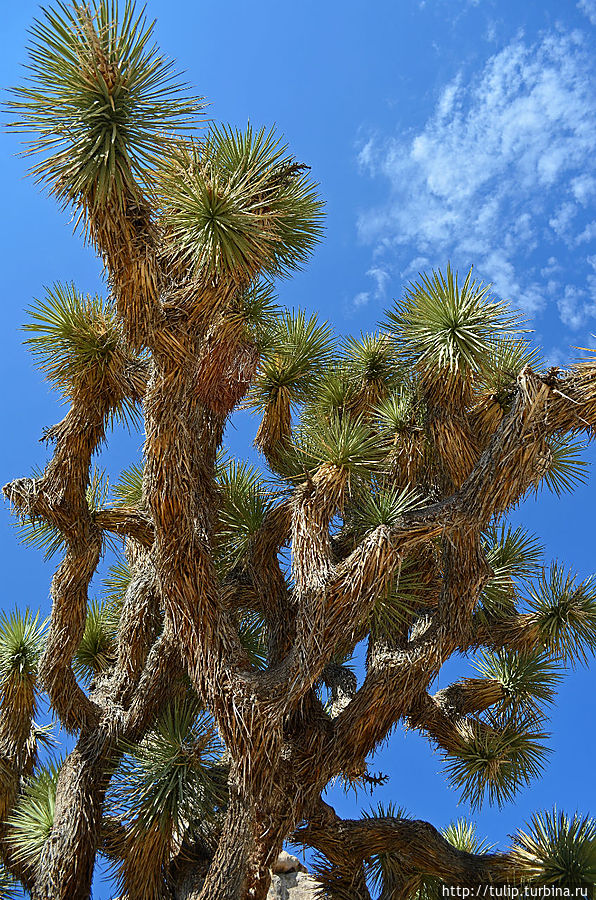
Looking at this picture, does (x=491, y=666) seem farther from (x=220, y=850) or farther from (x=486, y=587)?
(x=220, y=850)

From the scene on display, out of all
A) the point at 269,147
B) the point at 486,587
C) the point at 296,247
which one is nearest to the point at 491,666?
the point at 486,587

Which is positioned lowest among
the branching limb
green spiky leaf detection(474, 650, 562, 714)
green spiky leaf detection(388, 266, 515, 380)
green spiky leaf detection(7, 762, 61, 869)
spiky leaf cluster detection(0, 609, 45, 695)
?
green spiky leaf detection(7, 762, 61, 869)

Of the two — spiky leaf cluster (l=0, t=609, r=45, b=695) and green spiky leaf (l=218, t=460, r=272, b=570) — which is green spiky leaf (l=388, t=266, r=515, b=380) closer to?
green spiky leaf (l=218, t=460, r=272, b=570)

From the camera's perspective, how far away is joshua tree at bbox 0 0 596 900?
15.3ft

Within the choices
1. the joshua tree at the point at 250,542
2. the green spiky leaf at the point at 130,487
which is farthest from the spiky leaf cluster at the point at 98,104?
the green spiky leaf at the point at 130,487

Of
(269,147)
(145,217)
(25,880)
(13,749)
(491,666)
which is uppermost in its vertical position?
(269,147)

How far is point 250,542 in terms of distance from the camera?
5.93 m

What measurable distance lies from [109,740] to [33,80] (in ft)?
13.8

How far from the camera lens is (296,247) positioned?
620cm

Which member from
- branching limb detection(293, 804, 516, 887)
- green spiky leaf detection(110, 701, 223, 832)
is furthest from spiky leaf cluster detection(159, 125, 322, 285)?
branching limb detection(293, 804, 516, 887)

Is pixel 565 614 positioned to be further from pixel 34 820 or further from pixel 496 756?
pixel 34 820

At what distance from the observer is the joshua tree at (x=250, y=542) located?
468 cm

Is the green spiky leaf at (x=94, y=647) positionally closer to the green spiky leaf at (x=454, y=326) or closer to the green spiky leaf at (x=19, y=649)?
the green spiky leaf at (x=19, y=649)

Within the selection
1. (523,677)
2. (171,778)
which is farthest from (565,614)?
(171,778)
